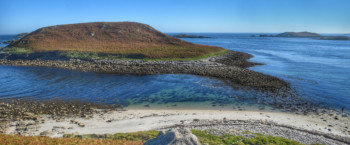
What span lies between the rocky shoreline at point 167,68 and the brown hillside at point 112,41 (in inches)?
278

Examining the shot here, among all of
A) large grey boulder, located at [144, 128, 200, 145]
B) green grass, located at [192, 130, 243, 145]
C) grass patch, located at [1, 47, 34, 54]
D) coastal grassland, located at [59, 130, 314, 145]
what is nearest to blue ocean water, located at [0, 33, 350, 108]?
coastal grassland, located at [59, 130, 314, 145]

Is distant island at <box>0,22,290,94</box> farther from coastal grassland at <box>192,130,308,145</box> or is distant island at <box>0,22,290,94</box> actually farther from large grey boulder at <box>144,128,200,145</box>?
large grey boulder at <box>144,128,200,145</box>

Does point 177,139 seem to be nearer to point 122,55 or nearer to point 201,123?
point 201,123

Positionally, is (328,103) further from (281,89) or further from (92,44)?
(92,44)

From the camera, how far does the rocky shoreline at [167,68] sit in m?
37.4

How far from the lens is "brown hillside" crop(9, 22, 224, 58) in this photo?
64.2m

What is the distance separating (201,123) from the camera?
20703mm

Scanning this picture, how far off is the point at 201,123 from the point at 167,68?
96.8ft

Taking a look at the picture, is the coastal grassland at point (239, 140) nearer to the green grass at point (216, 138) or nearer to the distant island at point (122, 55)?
the green grass at point (216, 138)

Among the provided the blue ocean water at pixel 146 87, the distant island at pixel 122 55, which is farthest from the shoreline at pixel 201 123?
the distant island at pixel 122 55

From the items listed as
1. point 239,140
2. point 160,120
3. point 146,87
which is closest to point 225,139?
point 239,140

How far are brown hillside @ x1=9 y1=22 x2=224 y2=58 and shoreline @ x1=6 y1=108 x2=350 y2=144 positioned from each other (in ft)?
124

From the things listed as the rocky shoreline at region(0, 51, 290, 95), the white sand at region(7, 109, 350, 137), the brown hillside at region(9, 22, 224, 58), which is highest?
the brown hillside at region(9, 22, 224, 58)

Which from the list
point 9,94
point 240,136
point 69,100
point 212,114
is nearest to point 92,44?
point 9,94
